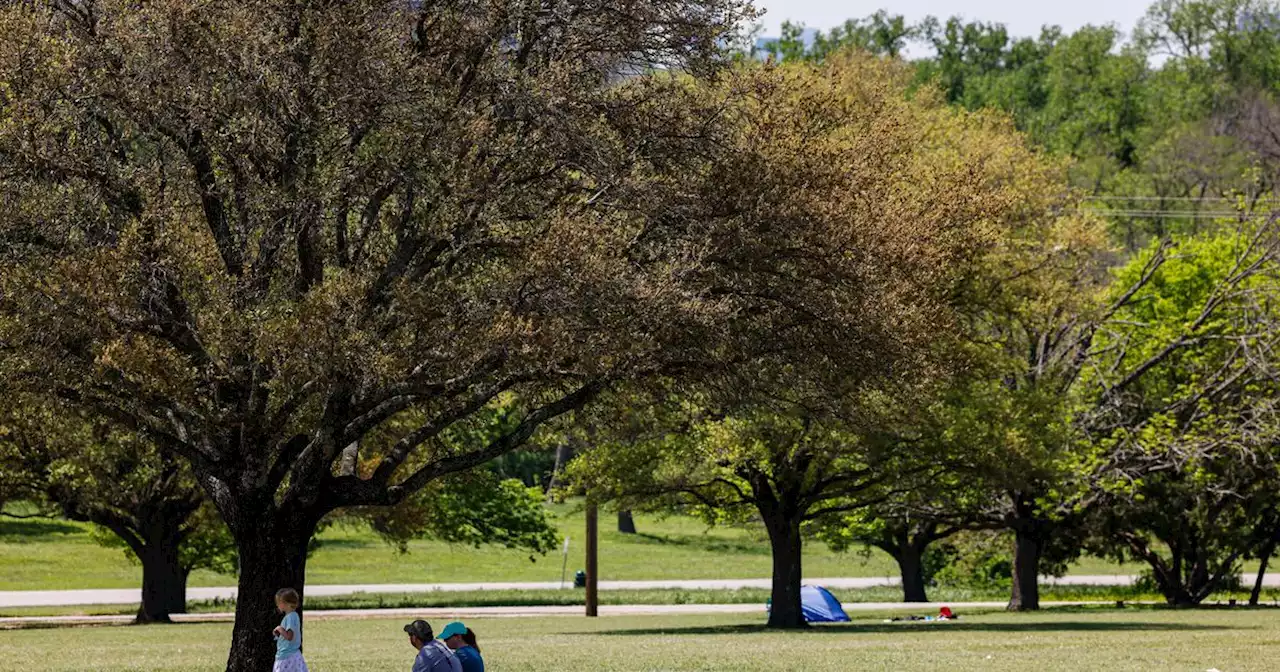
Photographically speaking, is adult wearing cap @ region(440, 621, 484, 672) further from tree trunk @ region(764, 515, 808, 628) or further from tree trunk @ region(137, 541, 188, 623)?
tree trunk @ region(137, 541, 188, 623)

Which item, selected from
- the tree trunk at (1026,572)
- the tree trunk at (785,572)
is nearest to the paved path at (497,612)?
the tree trunk at (1026,572)

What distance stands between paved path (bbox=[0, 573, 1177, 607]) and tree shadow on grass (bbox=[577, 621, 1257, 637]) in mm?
17121

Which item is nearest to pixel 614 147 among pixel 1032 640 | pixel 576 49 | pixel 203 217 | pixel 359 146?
pixel 576 49

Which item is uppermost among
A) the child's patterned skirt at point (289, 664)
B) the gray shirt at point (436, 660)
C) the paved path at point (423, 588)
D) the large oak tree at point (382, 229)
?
the large oak tree at point (382, 229)

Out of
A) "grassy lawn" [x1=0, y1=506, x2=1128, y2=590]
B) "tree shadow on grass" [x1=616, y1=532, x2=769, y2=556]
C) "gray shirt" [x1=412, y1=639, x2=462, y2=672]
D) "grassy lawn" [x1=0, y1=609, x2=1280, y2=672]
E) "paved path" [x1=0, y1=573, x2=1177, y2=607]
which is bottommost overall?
"grassy lawn" [x1=0, y1=609, x2=1280, y2=672]

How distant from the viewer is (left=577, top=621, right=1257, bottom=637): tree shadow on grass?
101 ft

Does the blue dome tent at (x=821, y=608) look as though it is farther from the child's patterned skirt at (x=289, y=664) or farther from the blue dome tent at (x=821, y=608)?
the child's patterned skirt at (x=289, y=664)

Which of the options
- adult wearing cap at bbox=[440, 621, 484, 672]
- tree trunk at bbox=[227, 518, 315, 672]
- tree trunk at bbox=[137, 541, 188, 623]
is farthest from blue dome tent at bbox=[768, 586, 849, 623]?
adult wearing cap at bbox=[440, 621, 484, 672]

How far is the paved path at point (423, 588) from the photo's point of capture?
46219 mm

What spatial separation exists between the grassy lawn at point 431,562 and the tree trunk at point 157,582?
16394 mm

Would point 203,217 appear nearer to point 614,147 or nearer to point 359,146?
point 359,146

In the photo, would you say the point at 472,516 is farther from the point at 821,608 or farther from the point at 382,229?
the point at 382,229

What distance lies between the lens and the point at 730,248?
17797 mm

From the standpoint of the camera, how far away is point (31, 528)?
6638 centimetres
